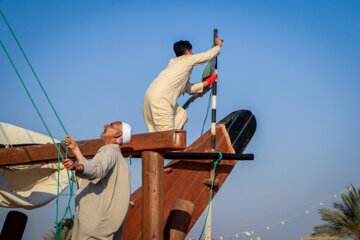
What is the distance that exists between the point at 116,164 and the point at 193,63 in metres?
2.35

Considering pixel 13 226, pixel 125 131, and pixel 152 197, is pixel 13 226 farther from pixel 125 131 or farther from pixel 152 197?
pixel 125 131

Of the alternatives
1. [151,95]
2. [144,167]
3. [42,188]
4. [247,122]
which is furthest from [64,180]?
[144,167]

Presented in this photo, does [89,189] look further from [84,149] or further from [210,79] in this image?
[210,79]

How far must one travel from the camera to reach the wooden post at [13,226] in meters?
6.23

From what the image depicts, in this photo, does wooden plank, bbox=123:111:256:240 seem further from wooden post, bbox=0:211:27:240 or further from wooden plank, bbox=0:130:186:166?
wooden post, bbox=0:211:27:240

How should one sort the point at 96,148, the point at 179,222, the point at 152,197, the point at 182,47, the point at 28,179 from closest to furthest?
the point at 152,197 → the point at 96,148 → the point at 179,222 → the point at 182,47 → the point at 28,179

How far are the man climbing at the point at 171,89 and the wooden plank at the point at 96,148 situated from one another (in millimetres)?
984

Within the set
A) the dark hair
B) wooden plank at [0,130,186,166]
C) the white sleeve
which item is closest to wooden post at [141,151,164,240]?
wooden plank at [0,130,186,166]

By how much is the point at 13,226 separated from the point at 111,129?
249 cm

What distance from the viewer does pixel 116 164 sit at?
4.47 metres

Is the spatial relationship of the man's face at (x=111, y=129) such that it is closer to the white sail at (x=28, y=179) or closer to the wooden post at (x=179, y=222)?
the wooden post at (x=179, y=222)

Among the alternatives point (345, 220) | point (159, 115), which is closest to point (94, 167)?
point (159, 115)

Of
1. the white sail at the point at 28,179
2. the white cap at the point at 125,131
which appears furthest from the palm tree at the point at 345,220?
the white cap at the point at 125,131

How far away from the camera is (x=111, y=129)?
4578 mm
